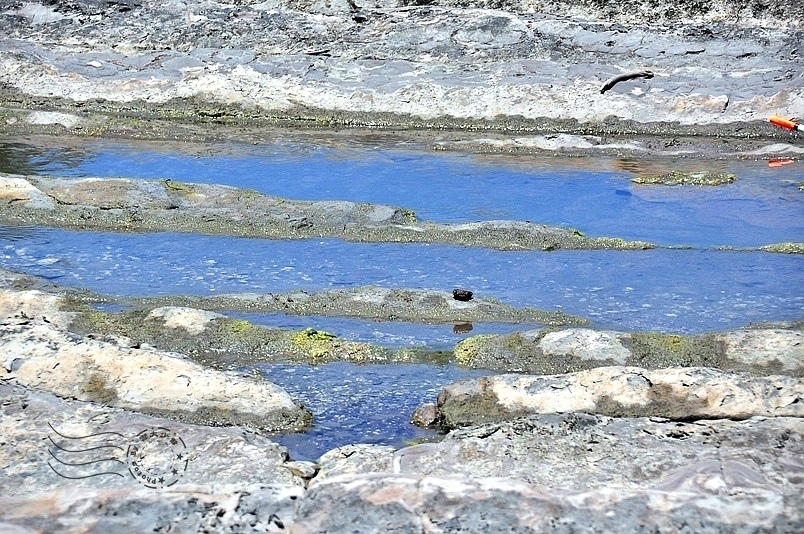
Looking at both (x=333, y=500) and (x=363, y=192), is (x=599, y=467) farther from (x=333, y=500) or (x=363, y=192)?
(x=363, y=192)

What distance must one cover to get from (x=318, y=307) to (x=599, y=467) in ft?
7.59

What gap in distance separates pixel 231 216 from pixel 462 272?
70.6 inches

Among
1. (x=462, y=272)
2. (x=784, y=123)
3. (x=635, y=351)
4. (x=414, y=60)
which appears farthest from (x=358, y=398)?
(x=414, y=60)

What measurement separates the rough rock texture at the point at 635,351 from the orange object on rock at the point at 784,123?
499 centimetres

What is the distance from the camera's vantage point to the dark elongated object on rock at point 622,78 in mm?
9656

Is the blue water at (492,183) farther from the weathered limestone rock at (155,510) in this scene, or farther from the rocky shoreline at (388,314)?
the weathered limestone rock at (155,510)

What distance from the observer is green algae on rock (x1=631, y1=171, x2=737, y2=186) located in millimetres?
7633

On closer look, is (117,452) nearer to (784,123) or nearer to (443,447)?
(443,447)

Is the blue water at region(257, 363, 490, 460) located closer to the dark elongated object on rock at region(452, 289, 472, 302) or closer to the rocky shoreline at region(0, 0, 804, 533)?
the rocky shoreline at region(0, 0, 804, 533)

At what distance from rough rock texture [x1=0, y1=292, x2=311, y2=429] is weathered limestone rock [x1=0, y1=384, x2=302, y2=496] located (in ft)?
1.19

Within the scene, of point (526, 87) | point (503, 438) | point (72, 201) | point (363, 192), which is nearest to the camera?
point (503, 438)

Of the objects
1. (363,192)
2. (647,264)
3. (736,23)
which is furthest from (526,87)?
(647,264)

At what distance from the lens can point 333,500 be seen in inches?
111

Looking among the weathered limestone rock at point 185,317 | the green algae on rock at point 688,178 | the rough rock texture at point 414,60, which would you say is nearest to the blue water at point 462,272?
the weathered limestone rock at point 185,317
